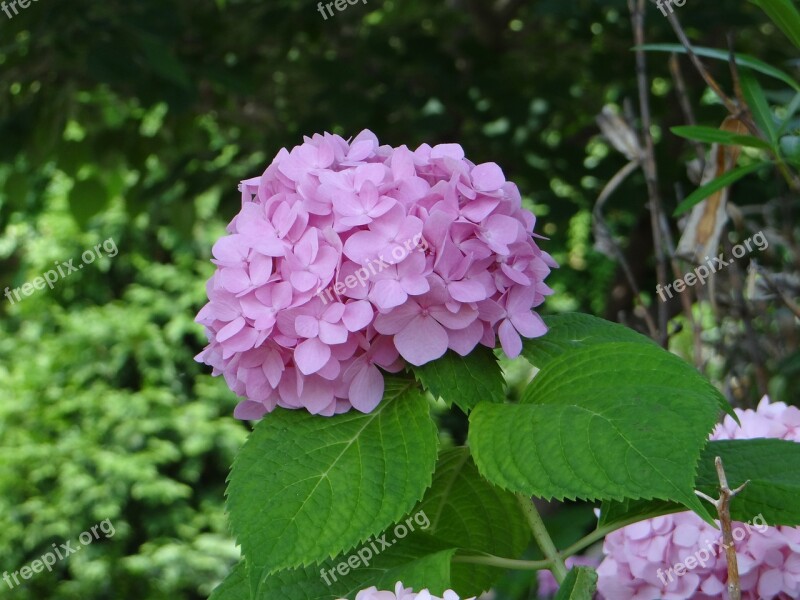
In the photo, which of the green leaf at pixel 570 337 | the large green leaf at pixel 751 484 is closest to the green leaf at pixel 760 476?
the large green leaf at pixel 751 484

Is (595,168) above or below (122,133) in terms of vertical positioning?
below

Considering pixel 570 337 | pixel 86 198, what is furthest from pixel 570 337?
pixel 86 198

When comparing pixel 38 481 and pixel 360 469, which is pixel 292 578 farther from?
pixel 38 481

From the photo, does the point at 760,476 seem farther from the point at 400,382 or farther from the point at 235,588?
the point at 235,588

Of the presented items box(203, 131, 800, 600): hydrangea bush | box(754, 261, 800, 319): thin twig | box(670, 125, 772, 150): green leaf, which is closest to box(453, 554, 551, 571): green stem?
box(203, 131, 800, 600): hydrangea bush

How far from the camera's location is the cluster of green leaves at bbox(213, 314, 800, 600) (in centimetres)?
59

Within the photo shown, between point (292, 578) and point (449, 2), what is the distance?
2858 mm

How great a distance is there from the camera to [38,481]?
545 centimetres

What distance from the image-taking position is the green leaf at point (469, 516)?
78 centimetres

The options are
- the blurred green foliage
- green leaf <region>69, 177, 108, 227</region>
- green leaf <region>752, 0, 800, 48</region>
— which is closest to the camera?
green leaf <region>752, 0, 800, 48</region>

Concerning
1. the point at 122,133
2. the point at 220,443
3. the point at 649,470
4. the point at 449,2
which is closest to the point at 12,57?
the point at 122,133

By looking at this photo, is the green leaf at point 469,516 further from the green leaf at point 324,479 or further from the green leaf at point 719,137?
the green leaf at point 719,137

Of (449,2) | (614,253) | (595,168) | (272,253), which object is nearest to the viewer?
(272,253)

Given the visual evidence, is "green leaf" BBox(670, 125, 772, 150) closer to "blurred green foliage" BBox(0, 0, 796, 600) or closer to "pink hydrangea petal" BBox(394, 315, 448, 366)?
"pink hydrangea petal" BBox(394, 315, 448, 366)
